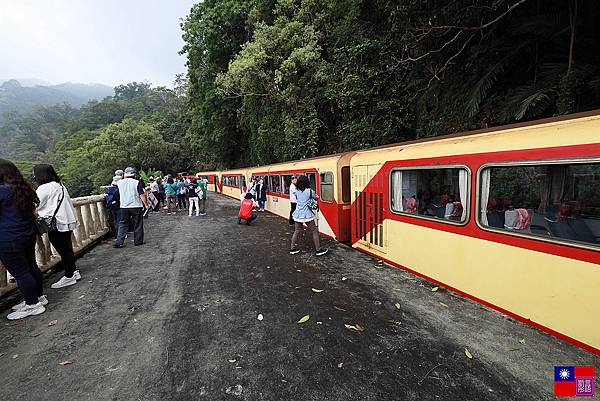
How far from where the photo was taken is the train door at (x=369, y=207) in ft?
18.6

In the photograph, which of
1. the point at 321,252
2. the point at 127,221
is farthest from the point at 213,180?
the point at 321,252

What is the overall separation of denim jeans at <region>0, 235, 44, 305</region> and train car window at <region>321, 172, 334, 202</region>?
577cm

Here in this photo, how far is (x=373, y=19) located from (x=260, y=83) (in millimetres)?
6740

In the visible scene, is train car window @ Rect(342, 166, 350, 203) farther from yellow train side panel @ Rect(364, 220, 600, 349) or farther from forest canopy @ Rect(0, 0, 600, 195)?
forest canopy @ Rect(0, 0, 600, 195)

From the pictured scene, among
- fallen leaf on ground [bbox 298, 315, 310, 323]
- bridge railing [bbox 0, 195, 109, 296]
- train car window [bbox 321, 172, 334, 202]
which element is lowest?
fallen leaf on ground [bbox 298, 315, 310, 323]

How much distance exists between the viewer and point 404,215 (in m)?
5.01

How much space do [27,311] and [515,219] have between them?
622cm

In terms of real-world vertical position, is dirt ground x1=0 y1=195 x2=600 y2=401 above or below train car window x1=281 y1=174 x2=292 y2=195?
below

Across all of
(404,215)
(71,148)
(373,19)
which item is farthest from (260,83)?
(71,148)

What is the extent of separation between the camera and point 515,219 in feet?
11.0

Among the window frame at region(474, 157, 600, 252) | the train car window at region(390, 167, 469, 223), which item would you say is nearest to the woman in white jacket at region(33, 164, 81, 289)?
the train car window at region(390, 167, 469, 223)

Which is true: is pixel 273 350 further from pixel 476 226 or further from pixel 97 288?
pixel 97 288

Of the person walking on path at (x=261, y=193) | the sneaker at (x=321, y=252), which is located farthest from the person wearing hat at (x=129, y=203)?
the person walking on path at (x=261, y=193)

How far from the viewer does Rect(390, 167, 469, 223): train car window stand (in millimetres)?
3998
